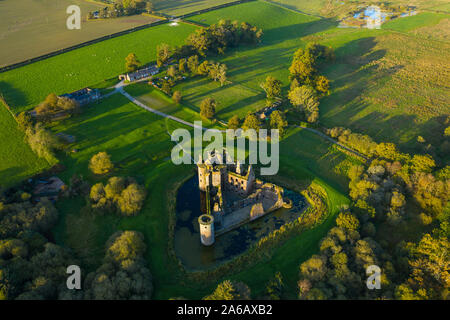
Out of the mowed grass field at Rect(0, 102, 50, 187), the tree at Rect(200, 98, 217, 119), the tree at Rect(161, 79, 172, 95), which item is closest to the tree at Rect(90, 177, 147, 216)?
the mowed grass field at Rect(0, 102, 50, 187)

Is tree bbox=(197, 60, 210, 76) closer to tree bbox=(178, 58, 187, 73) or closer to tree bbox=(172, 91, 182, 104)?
tree bbox=(178, 58, 187, 73)

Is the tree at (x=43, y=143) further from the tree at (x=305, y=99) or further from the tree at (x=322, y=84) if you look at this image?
the tree at (x=322, y=84)

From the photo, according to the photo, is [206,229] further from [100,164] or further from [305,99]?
[305,99]

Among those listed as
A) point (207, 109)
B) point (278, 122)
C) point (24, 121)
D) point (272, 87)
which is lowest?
point (278, 122)

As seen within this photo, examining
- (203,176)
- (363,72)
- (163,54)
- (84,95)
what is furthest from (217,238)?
(363,72)

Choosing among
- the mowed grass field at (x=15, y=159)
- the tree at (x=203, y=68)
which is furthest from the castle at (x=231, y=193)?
the tree at (x=203, y=68)

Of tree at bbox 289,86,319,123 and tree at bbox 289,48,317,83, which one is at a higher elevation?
tree at bbox 289,48,317,83
